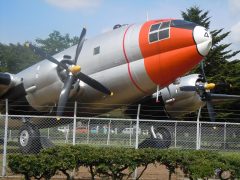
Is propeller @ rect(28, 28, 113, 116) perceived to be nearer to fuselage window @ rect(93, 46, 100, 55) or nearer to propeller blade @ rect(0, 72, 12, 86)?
fuselage window @ rect(93, 46, 100, 55)

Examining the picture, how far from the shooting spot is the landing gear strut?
1706 cm

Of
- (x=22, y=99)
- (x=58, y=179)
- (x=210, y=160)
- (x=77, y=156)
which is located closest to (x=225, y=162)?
(x=210, y=160)

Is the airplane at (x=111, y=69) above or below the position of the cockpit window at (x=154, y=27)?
below

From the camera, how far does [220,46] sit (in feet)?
143

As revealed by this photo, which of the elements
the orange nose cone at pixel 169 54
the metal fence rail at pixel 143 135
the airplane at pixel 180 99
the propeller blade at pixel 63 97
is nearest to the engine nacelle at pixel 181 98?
the airplane at pixel 180 99

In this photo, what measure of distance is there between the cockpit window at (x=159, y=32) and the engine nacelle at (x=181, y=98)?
446cm

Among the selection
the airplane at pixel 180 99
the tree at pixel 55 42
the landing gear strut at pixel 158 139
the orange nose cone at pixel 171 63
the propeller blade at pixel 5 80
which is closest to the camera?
the orange nose cone at pixel 171 63

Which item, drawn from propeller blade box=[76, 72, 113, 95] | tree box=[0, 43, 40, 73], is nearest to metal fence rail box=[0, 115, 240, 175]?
propeller blade box=[76, 72, 113, 95]

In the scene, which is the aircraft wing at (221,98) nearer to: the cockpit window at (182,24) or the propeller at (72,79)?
the cockpit window at (182,24)

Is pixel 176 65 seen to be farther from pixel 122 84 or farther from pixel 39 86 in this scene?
pixel 39 86

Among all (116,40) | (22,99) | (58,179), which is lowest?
(58,179)

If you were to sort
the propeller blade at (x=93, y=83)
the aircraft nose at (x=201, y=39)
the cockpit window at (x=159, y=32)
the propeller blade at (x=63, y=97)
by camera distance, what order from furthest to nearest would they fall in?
the propeller blade at (x=93, y=83) → the propeller blade at (x=63, y=97) → the cockpit window at (x=159, y=32) → the aircraft nose at (x=201, y=39)

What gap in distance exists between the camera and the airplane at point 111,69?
15.0 metres

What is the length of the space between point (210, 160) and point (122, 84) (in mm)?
6442
